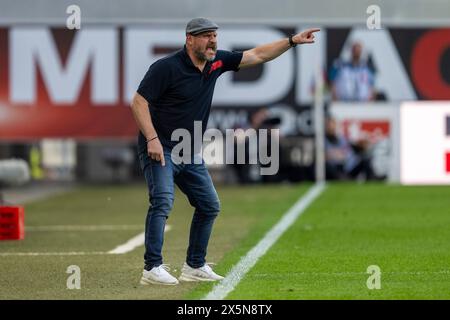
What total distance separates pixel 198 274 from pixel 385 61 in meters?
18.4

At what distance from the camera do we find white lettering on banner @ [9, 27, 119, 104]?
1126 inches

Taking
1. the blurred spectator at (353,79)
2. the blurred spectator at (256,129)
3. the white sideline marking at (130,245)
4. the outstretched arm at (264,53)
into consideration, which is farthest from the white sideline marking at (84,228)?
the blurred spectator at (353,79)

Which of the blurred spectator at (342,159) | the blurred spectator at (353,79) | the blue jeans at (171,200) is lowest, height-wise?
the blurred spectator at (342,159)

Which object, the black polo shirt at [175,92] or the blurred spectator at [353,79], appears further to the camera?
the blurred spectator at [353,79]

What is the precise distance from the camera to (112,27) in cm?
2848

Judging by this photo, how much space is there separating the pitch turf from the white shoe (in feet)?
0.84

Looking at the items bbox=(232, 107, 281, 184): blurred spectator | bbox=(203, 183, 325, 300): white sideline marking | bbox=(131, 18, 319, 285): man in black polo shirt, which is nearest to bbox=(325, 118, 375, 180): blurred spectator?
bbox=(232, 107, 281, 184): blurred spectator

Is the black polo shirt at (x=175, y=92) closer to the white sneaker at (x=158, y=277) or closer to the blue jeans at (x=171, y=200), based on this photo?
the blue jeans at (x=171, y=200)

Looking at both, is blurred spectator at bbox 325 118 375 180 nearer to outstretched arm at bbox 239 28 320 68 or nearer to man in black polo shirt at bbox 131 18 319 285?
outstretched arm at bbox 239 28 320 68

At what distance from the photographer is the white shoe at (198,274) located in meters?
10.8

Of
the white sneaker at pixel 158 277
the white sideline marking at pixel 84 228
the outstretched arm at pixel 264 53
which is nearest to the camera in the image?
the white sneaker at pixel 158 277

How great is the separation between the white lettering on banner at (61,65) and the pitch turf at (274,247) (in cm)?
469

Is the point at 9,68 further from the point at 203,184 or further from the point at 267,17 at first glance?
the point at 203,184

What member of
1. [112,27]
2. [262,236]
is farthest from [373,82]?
[262,236]
